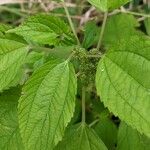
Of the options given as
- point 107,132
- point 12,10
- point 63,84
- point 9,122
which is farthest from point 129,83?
point 12,10

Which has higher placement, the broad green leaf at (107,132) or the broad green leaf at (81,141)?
the broad green leaf at (81,141)

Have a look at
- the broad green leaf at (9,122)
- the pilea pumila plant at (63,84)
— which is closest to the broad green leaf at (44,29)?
the pilea pumila plant at (63,84)

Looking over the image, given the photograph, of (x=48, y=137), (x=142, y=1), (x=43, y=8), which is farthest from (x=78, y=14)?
(x=48, y=137)

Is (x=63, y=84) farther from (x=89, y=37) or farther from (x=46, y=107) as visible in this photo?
(x=89, y=37)

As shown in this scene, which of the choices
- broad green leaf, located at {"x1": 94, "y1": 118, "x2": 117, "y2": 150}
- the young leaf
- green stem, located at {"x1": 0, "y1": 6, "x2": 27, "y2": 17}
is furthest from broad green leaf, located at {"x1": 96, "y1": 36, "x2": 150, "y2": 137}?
green stem, located at {"x1": 0, "y1": 6, "x2": 27, "y2": 17}

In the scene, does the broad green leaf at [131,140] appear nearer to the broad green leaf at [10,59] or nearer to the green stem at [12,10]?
the broad green leaf at [10,59]

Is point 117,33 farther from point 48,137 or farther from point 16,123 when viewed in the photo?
point 48,137

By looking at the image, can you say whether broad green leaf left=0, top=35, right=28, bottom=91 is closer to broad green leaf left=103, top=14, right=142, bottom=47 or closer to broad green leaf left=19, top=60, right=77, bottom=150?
broad green leaf left=19, top=60, right=77, bottom=150
